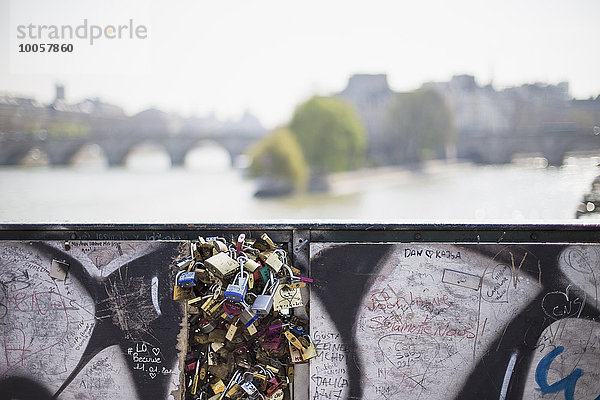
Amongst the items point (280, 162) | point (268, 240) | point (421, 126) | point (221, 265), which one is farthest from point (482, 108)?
point (221, 265)

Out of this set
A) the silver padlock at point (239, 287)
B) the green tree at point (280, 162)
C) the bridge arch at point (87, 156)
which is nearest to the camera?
the silver padlock at point (239, 287)

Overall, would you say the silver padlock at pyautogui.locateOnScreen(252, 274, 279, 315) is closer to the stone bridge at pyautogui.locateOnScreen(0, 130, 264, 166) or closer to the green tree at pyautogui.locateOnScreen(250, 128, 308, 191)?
the green tree at pyautogui.locateOnScreen(250, 128, 308, 191)

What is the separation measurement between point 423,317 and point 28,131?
47548mm

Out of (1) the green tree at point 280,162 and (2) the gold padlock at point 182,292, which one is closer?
(2) the gold padlock at point 182,292

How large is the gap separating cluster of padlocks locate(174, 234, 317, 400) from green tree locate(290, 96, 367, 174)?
32652 mm

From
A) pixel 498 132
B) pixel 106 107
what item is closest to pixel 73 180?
pixel 106 107

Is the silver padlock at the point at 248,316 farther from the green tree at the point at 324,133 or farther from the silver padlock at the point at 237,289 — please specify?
the green tree at the point at 324,133

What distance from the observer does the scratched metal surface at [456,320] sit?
1631 mm

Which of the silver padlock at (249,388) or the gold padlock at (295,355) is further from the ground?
the gold padlock at (295,355)

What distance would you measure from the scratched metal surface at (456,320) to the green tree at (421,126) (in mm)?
44662

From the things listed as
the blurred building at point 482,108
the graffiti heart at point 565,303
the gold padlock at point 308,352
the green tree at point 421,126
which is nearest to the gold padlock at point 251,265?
the gold padlock at point 308,352

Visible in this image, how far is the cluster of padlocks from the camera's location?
5.25 ft

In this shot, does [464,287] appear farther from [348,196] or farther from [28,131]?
[28,131]

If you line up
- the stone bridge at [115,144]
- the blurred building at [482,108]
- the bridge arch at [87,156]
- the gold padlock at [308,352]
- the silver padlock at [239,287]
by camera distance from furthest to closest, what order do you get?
the bridge arch at [87,156] → the stone bridge at [115,144] → the blurred building at [482,108] → the gold padlock at [308,352] → the silver padlock at [239,287]
